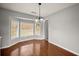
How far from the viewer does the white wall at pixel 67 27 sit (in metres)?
2.73

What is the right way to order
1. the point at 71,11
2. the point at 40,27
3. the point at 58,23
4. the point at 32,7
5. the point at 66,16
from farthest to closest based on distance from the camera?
the point at 58,23
the point at 66,16
the point at 71,11
the point at 40,27
the point at 32,7

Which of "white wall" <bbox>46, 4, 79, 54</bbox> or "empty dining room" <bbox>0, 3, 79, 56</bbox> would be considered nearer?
"empty dining room" <bbox>0, 3, 79, 56</bbox>

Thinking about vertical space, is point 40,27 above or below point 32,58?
above

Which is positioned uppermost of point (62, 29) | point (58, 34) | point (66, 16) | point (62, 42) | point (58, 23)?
point (66, 16)

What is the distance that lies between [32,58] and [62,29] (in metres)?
2.43

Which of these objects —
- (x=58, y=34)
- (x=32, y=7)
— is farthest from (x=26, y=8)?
(x=58, y=34)

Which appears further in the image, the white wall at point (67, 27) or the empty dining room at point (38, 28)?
the white wall at point (67, 27)

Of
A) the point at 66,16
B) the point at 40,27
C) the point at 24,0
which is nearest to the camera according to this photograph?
the point at 24,0

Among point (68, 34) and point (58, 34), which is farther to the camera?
point (58, 34)

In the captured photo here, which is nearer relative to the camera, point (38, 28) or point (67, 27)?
point (38, 28)

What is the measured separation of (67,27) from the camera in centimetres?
304

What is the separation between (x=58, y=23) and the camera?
329 centimetres

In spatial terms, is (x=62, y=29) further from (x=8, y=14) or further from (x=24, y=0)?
(x=24, y=0)

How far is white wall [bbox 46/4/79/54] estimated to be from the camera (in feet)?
8.96
